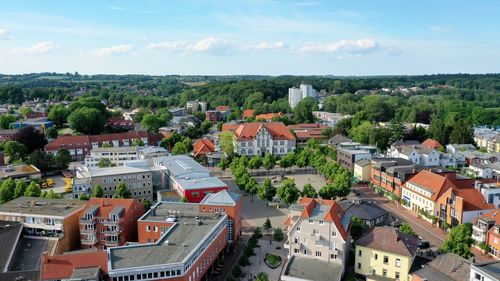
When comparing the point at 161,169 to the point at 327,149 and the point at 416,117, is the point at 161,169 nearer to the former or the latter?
the point at 327,149

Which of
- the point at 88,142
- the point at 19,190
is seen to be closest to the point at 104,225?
the point at 19,190

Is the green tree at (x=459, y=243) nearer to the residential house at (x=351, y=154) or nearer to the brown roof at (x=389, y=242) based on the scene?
the brown roof at (x=389, y=242)

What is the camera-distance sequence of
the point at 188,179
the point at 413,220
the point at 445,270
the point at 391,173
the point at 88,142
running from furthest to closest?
1. the point at 88,142
2. the point at 391,173
3. the point at 188,179
4. the point at 413,220
5. the point at 445,270

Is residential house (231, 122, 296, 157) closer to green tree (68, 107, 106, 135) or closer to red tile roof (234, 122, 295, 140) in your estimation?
red tile roof (234, 122, 295, 140)

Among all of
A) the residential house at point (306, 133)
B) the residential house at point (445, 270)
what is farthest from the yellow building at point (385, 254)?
the residential house at point (306, 133)

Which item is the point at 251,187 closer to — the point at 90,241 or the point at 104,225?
the point at 104,225

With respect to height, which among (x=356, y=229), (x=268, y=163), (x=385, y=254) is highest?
(x=268, y=163)

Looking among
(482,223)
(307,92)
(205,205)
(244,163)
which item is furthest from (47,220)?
(307,92)
